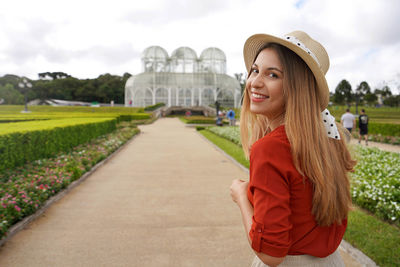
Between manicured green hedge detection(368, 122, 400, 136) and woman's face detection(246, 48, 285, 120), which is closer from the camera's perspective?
woman's face detection(246, 48, 285, 120)

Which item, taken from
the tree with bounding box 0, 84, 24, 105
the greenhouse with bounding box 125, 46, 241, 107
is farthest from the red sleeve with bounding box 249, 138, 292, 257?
the greenhouse with bounding box 125, 46, 241, 107

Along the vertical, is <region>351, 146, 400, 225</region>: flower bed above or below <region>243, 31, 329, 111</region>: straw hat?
below

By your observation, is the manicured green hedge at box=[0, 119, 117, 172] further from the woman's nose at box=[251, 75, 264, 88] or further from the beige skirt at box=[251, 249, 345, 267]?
the beige skirt at box=[251, 249, 345, 267]

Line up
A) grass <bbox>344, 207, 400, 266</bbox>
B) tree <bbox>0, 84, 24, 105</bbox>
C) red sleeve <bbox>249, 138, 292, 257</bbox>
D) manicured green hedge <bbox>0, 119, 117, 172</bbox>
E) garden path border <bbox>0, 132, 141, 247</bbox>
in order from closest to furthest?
red sleeve <bbox>249, 138, 292, 257</bbox> < grass <bbox>344, 207, 400, 266</bbox> < garden path border <bbox>0, 132, 141, 247</bbox> < manicured green hedge <bbox>0, 119, 117, 172</bbox> < tree <bbox>0, 84, 24, 105</bbox>

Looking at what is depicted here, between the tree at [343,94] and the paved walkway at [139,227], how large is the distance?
59.4 m

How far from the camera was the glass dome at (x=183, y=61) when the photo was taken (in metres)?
48.7

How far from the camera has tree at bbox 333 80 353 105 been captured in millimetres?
59188

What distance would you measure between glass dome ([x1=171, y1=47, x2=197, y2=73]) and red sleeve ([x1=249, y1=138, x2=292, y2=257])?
4868 cm

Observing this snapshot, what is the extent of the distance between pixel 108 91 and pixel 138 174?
5743 centimetres

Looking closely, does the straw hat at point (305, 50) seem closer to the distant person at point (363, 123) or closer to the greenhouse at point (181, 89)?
the distant person at point (363, 123)

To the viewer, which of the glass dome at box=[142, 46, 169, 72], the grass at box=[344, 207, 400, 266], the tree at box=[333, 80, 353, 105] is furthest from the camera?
the tree at box=[333, 80, 353, 105]

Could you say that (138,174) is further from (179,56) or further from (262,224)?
(179,56)

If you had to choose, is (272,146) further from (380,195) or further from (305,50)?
(380,195)

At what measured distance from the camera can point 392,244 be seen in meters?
3.17
